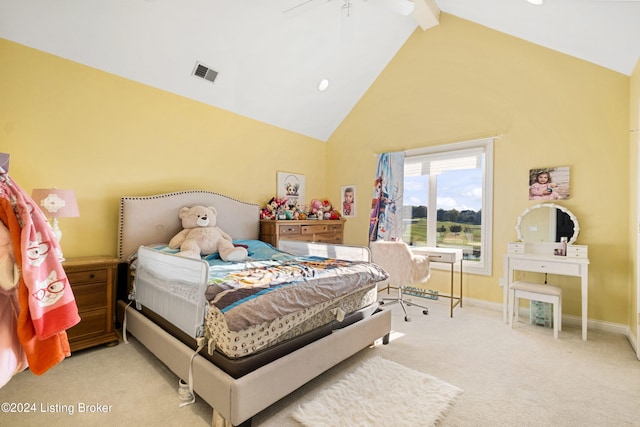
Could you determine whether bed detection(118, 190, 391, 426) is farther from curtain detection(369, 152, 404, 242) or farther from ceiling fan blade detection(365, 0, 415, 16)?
ceiling fan blade detection(365, 0, 415, 16)

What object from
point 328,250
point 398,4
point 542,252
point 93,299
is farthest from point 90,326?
point 542,252

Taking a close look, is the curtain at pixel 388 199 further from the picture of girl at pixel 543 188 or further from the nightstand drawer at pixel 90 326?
the nightstand drawer at pixel 90 326

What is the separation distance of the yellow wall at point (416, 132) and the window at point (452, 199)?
0.12 meters

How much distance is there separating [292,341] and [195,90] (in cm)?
305

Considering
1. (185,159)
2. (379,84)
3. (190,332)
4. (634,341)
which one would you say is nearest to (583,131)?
(634,341)

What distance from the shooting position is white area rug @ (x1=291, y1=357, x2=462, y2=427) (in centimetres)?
164

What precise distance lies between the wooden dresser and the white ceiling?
1.55 metres

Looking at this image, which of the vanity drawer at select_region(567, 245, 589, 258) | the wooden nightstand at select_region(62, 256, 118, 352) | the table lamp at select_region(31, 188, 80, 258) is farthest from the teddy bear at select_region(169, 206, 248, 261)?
the vanity drawer at select_region(567, 245, 589, 258)

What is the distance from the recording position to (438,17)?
3.90 metres

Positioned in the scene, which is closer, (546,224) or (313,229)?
(546,224)

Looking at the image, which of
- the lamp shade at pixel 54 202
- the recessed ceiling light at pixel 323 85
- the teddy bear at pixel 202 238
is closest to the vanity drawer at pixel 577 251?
the teddy bear at pixel 202 238

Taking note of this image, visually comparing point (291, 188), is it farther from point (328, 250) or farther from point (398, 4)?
point (398, 4)

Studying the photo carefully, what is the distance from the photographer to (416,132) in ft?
14.0

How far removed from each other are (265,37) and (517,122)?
303 centimetres
